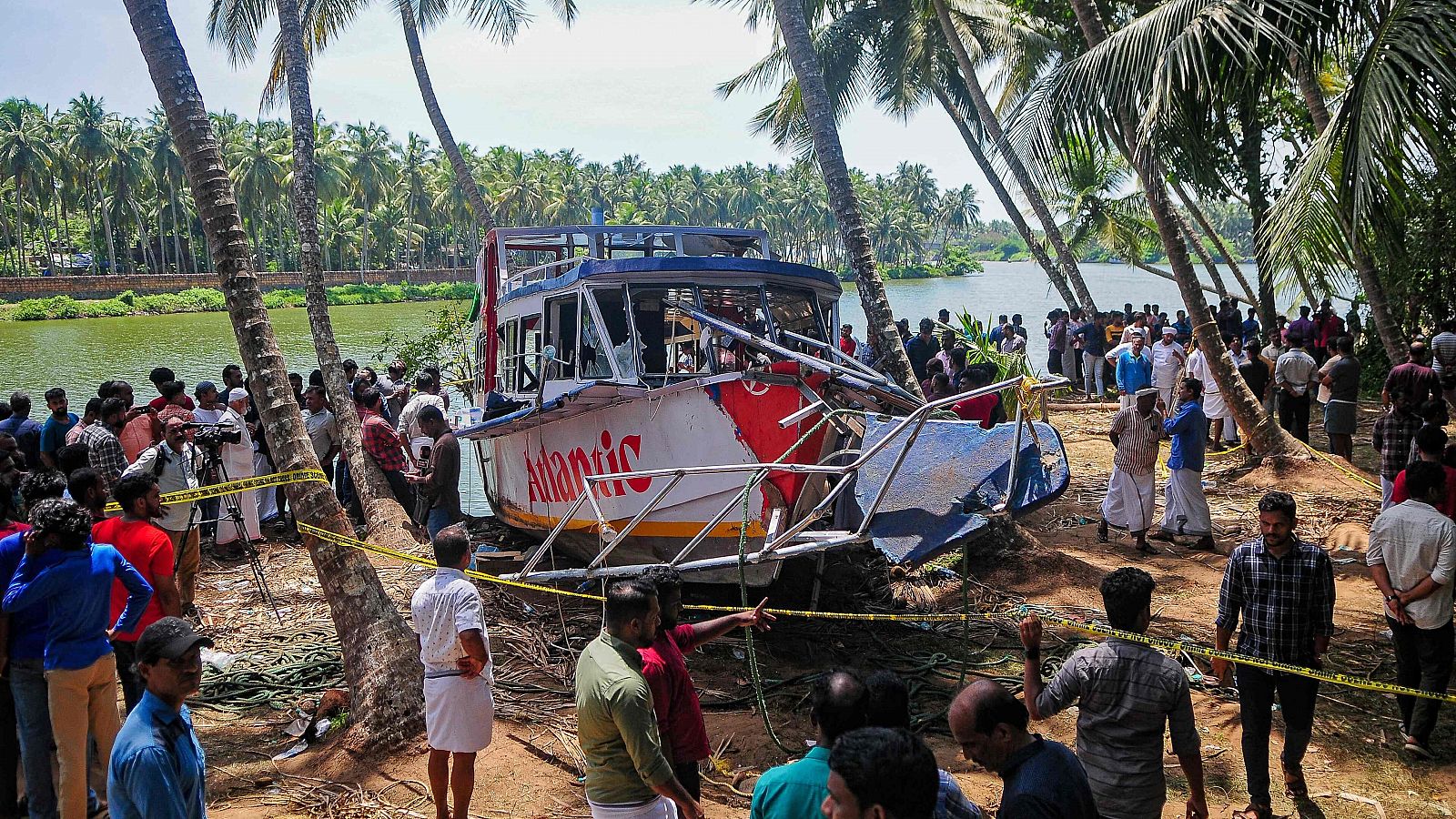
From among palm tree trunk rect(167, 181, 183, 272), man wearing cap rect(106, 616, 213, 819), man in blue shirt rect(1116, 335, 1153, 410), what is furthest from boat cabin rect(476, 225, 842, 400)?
palm tree trunk rect(167, 181, 183, 272)

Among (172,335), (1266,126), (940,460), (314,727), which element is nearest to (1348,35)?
(940,460)

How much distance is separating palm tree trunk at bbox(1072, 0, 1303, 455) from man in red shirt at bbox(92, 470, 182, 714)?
31.0 feet

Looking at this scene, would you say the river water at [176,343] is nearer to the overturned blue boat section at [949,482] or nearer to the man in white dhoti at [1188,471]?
the overturned blue boat section at [949,482]

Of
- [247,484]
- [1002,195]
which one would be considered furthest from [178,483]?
[1002,195]

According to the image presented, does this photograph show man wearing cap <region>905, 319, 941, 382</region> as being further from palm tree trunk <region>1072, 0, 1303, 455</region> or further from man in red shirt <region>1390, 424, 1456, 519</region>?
man in red shirt <region>1390, 424, 1456, 519</region>

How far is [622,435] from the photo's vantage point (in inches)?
307

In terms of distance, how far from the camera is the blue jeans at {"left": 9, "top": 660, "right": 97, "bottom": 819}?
4.74 meters

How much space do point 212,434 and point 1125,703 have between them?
7.28 m

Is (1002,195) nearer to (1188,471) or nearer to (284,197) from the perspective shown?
(1188,471)

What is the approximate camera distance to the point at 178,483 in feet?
26.5

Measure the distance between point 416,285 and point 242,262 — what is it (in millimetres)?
64020

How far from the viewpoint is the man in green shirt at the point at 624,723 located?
3.50 metres

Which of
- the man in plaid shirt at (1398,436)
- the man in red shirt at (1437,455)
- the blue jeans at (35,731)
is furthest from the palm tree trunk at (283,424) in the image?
the man in plaid shirt at (1398,436)

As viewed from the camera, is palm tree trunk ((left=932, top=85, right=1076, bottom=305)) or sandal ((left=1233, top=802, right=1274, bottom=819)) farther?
palm tree trunk ((left=932, top=85, right=1076, bottom=305))
